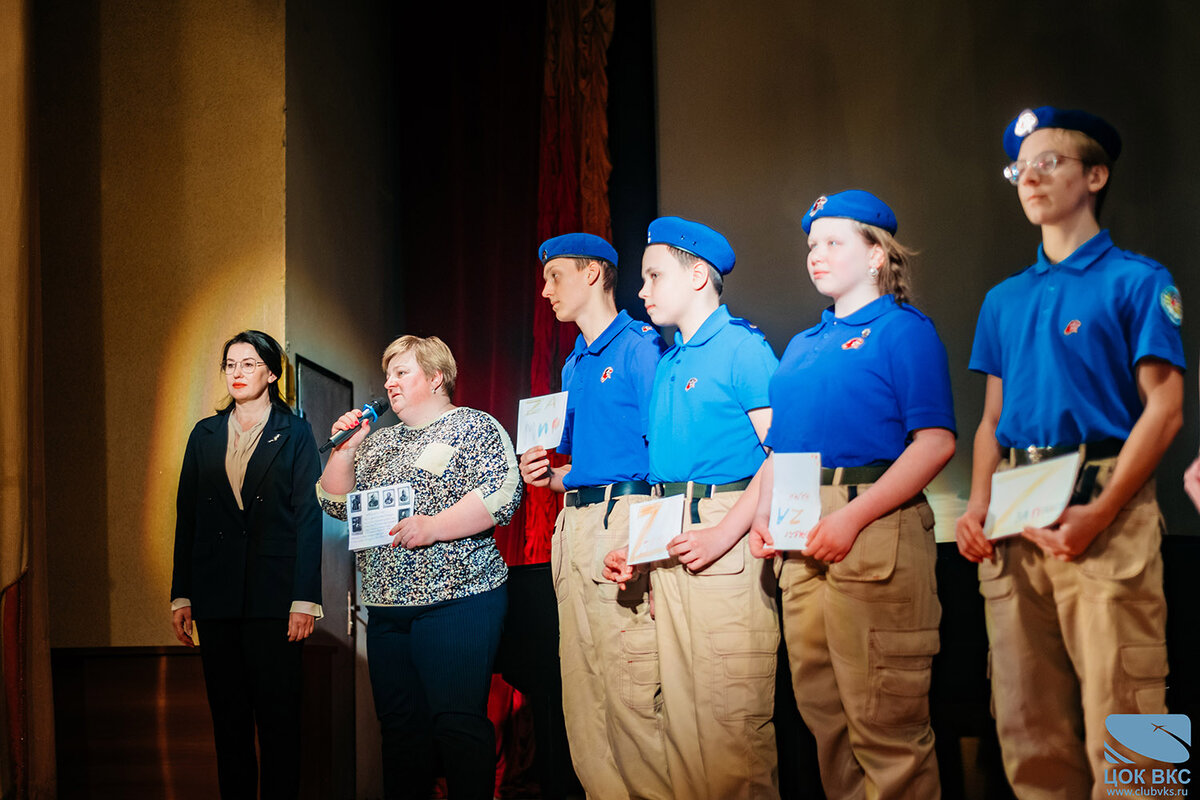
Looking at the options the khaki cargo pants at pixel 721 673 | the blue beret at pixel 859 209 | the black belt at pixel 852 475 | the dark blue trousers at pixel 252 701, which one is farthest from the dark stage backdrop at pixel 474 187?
the black belt at pixel 852 475

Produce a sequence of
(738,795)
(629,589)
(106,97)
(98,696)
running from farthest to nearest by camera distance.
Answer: (106,97) < (98,696) < (629,589) < (738,795)

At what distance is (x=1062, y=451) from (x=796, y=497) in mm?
581

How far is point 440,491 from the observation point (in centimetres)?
315

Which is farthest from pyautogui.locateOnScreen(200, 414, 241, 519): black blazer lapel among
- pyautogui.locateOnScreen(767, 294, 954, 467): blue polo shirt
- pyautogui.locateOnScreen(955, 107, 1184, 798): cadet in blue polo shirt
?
pyautogui.locateOnScreen(955, 107, 1184, 798): cadet in blue polo shirt

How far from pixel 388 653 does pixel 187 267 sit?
1.80 m

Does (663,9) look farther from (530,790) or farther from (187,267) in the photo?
(530,790)

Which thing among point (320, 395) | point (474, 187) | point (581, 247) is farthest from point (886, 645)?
point (474, 187)

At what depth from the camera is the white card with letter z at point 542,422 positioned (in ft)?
9.79

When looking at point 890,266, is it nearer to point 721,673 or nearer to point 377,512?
point 721,673

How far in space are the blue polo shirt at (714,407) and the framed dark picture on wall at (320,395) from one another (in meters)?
1.63

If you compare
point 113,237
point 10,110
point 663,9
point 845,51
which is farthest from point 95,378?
point 845,51

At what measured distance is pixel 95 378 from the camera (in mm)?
3867

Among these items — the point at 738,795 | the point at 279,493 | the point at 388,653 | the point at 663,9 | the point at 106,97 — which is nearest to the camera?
the point at 738,795

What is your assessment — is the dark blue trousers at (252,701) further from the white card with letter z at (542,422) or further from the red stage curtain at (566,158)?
the red stage curtain at (566,158)
